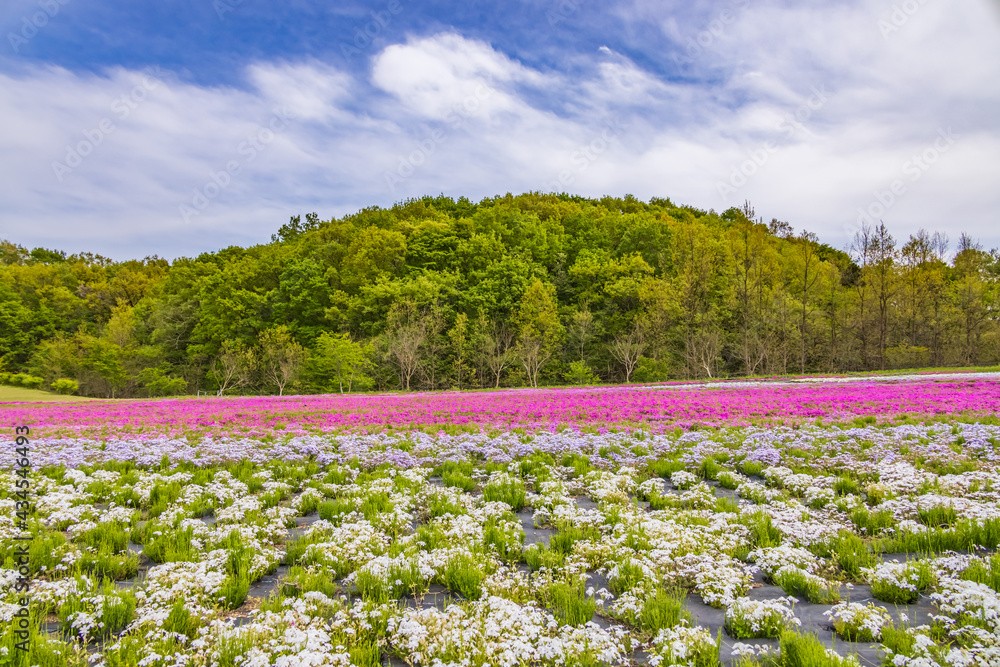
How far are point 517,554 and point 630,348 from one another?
48.7 meters

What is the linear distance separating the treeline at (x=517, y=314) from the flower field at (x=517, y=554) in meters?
40.0

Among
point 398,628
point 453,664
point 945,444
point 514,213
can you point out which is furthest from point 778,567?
point 514,213

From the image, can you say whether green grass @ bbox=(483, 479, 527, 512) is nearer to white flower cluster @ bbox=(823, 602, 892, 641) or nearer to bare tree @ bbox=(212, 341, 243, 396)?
white flower cluster @ bbox=(823, 602, 892, 641)

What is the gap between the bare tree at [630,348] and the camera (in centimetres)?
5072

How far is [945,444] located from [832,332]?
2118 inches

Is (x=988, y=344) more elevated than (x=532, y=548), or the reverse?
(x=988, y=344)

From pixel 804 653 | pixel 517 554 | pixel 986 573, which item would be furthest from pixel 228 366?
pixel 986 573

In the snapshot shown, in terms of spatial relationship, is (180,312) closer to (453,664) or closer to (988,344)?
(453,664)

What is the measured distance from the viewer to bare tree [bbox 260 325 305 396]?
5153 centimetres

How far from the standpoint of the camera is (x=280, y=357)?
52656mm

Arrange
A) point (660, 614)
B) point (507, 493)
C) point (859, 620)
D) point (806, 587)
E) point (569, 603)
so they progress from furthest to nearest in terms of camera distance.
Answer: point (507, 493) → point (806, 587) → point (569, 603) → point (660, 614) → point (859, 620)

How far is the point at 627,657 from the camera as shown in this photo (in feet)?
11.4

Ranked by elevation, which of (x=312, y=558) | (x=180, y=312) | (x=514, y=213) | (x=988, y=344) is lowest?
(x=312, y=558)

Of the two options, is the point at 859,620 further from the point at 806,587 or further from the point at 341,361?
the point at 341,361
